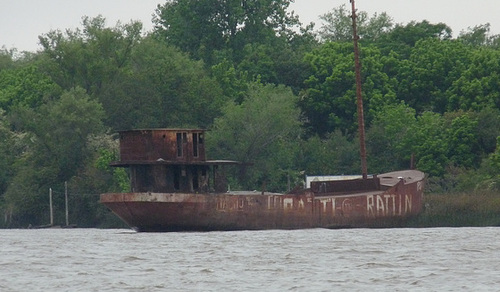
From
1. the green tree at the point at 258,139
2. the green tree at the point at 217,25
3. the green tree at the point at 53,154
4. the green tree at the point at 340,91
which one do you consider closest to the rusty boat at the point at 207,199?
the green tree at the point at 258,139

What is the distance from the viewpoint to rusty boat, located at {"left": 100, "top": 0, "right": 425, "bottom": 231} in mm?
58938

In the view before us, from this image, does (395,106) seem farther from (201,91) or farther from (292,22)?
(292,22)

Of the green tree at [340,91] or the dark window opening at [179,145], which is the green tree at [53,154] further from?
the dark window opening at [179,145]

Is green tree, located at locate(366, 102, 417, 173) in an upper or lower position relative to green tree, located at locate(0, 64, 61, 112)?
lower

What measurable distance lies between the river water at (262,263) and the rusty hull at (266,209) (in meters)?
6.87

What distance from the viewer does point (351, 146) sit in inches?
3310

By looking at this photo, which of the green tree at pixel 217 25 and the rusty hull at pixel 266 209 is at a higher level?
the green tree at pixel 217 25

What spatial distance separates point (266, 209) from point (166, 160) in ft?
16.7

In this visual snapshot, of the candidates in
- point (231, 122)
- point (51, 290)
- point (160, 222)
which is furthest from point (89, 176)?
point (51, 290)

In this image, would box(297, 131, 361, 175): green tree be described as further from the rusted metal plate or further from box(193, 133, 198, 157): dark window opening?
the rusted metal plate

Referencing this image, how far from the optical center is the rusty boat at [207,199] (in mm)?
58938

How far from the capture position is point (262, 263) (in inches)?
1452

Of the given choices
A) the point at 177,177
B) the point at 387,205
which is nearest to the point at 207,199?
the point at 177,177

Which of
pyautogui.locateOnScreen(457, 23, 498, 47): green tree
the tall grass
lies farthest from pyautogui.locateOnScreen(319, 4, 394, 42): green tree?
the tall grass
